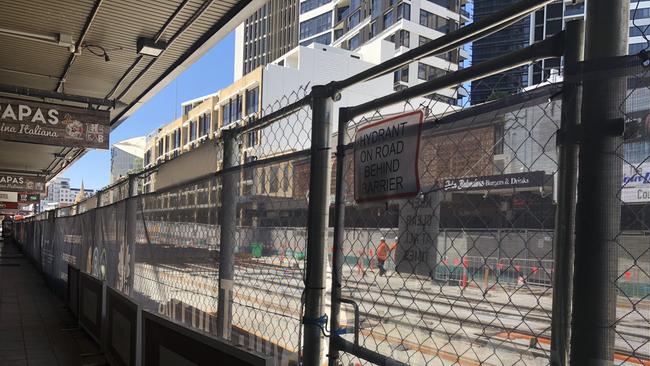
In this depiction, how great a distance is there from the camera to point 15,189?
1075 inches

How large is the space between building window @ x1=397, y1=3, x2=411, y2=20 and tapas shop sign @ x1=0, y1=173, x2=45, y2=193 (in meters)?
43.0

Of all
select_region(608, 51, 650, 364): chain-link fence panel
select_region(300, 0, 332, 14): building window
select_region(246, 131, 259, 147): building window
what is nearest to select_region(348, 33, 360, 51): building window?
select_region(300, 0, 332, 14): building window

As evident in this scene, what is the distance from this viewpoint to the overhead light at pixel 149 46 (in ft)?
31.3

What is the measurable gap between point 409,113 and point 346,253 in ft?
2.55

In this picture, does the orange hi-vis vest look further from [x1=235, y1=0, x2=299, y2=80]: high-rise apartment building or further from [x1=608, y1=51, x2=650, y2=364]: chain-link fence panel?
[x1=235, y1=0, x2=299, y2=80]: high-rise apartment building

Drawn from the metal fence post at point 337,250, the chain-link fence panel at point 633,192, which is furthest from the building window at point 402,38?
the chain-link fence panel at point 633,192

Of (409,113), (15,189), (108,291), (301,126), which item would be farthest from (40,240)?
(409,113)

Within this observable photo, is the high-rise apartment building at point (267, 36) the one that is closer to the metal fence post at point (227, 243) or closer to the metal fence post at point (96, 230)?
the metal fence post at point (96, 230)

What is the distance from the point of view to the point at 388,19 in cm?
6331

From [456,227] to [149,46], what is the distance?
8.90 meters

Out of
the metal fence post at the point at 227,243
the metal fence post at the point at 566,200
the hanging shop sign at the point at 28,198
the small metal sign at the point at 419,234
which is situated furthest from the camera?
the hanging shop sign at the point at 28,198

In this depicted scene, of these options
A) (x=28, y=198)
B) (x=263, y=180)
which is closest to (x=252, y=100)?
(x=28, y=198)

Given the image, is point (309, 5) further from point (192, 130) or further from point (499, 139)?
point (499, 139)

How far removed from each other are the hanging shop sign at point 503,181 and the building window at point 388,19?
63113mm
